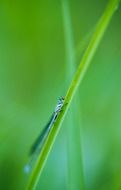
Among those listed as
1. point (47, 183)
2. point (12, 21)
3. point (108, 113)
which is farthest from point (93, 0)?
point (47, 183)

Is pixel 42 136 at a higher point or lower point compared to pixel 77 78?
lower

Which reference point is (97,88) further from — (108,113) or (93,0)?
(93,0)

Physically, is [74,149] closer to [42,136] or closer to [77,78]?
[42,136]

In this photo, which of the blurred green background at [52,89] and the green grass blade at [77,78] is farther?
the blurred green background at [52,89]

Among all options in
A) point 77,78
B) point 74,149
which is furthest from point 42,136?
point 77,78

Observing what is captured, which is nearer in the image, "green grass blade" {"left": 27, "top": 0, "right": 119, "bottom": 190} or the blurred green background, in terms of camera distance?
"green grass blade" {"left": 27, "top": 0, "right": 119, "bottom": 190}
